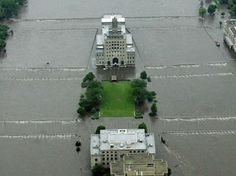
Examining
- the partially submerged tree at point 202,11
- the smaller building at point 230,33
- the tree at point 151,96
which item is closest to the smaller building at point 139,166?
the tree at point 151,96

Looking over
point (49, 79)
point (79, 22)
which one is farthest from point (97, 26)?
point (49, 79)

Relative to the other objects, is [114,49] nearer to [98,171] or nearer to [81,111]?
[81,111]

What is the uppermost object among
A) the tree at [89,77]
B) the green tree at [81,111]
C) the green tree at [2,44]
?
the green tree at [2,44]

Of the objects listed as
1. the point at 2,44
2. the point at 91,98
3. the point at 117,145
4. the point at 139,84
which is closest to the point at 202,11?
the point at 139,84

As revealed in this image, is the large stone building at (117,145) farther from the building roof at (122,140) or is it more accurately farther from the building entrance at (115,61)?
the building entrance at (115,61)

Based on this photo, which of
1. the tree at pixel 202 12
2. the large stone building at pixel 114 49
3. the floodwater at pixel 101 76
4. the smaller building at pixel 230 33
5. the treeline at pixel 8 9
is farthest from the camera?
the tree at pixel 202 12

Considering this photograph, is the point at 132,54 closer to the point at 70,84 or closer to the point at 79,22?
the point at 70,84
